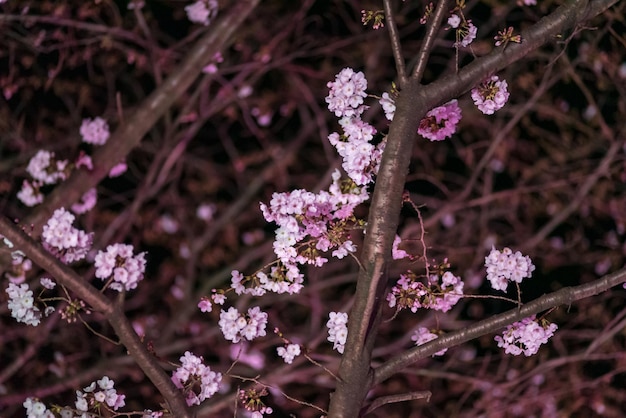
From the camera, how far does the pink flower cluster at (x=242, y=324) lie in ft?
11.4

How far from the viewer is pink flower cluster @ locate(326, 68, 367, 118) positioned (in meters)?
3.24

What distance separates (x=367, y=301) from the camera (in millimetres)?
3061

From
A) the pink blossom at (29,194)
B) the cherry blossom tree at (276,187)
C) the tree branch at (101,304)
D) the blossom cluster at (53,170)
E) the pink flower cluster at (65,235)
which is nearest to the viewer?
the tree branch at (101,304)

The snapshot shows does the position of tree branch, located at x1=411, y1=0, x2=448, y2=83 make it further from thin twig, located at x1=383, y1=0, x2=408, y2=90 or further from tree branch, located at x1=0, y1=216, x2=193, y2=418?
tree branch, located at x1=0, y1=216, x2=193, y2=418

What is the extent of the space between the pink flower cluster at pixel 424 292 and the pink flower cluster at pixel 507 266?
14 cm

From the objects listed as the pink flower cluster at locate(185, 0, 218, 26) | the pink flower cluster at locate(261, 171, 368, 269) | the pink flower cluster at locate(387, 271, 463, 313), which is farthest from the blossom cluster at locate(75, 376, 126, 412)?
the pink flower cluster at locate(185, 0, 218, 26)

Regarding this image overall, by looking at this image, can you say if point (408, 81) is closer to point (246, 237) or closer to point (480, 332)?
point (480, 332)

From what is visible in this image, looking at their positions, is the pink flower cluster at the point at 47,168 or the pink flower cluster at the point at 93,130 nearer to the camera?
the pink flower cluster at the point at 47,168

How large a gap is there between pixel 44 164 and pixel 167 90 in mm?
1030

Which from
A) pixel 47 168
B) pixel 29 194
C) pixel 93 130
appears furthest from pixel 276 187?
pixel 47 168

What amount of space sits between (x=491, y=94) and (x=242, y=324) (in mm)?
1268

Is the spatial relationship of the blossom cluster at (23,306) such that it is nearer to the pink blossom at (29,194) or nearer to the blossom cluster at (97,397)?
the blossom cluster at (97,397)

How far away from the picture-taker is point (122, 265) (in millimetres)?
3414

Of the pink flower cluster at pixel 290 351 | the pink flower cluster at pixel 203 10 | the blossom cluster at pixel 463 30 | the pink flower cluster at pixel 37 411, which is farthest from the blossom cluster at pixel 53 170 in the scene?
the blossom cluster at pixel 463 30
